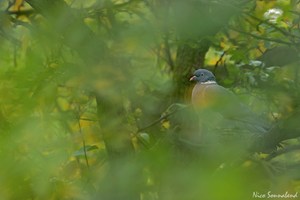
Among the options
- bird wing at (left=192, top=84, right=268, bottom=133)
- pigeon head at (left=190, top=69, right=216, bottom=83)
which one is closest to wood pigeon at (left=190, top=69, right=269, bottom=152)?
bird wing at (left=192, top=84, right=268, bottom=133)

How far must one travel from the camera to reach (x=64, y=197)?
8.05ft

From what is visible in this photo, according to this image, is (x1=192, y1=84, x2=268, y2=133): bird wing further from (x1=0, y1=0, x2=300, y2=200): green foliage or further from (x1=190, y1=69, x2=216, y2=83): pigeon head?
(x1=190, y1=69, x2=216, y2=83): pigeon head

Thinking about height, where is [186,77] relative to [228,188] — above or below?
below

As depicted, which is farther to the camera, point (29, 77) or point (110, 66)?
point (110, 66)

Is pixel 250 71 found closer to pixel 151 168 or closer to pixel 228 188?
pixel 151 168

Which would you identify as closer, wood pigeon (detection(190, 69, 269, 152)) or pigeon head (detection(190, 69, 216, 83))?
wood pigeon (detection(190, 69, 269, 152))

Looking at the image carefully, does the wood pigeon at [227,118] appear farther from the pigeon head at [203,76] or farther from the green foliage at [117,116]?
the pigeon head at [203,76]

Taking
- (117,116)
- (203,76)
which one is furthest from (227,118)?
(203,76)

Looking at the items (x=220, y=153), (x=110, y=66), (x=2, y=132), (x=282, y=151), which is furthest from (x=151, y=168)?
(x=282, y=151)

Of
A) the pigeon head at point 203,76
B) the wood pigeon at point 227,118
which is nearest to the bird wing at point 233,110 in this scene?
the wood pigeon at point 227,118

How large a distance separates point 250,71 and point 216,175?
252 centimetres

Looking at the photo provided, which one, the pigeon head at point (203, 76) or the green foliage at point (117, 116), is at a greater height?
the green foliage at point (117, 116)

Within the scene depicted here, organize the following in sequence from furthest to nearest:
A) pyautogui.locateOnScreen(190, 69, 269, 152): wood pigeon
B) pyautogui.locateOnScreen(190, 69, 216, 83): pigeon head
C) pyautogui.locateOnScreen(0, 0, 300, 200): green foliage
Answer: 1. pyautogui.locateOnScreen(190, 69, 216, 83): pigeon head
2. pyautogui.locateOnScreen(190, 69, 269, 152): wood pigeon
3. pyautogui.locateOnScreen(0, 0, 300, 200): green foliage

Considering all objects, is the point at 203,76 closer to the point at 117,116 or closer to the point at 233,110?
the point at 117,116
